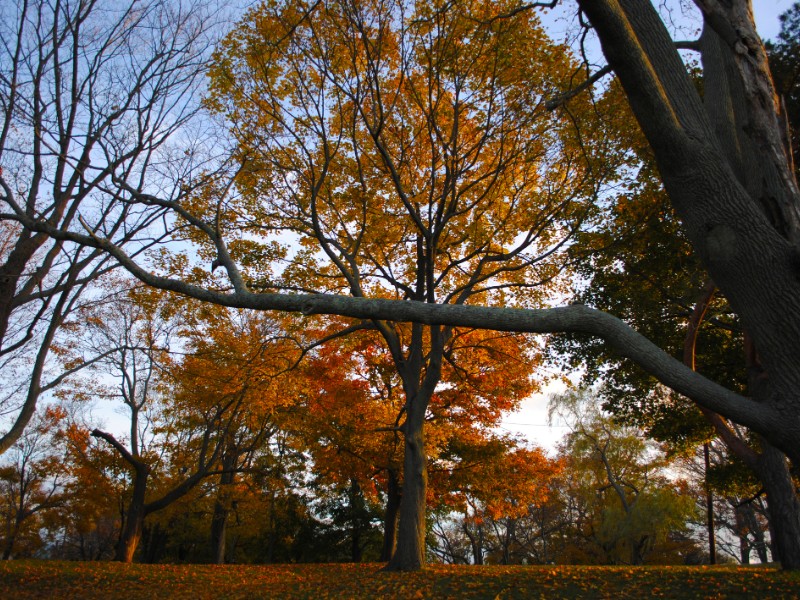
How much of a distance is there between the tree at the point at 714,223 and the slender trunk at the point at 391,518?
15044mm

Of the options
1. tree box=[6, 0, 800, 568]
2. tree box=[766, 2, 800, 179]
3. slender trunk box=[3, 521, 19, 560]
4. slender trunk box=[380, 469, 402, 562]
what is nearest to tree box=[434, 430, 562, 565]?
slender trunk box=[380, 469, 402, 562]

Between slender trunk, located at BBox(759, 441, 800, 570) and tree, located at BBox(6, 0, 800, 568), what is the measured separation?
7773mm

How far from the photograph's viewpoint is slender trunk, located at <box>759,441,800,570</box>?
9.51 meters

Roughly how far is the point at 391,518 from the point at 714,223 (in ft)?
54.7

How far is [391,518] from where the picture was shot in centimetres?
1809

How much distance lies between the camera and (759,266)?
3.52m

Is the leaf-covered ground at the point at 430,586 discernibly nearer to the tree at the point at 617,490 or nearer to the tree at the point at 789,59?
the tree at the point at 789,59

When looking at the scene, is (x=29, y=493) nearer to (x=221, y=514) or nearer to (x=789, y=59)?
(x=221, y=514)

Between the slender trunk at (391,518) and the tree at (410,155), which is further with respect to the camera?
the slender trunk at (391,518)

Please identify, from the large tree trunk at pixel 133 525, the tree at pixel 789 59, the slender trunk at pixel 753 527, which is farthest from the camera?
the slender trunk at pixel 753 527

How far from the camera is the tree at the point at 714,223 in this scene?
3.43m

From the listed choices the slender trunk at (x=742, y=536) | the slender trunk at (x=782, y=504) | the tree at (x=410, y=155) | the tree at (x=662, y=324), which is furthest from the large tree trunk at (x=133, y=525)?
the slender trunk at (x=742, y=536)

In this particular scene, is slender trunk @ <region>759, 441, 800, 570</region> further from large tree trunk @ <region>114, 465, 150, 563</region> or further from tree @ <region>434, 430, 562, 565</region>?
large tree trunk @ <region>114, 465, 150, 563</region>

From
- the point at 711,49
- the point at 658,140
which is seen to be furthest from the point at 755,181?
the point at 711,49
